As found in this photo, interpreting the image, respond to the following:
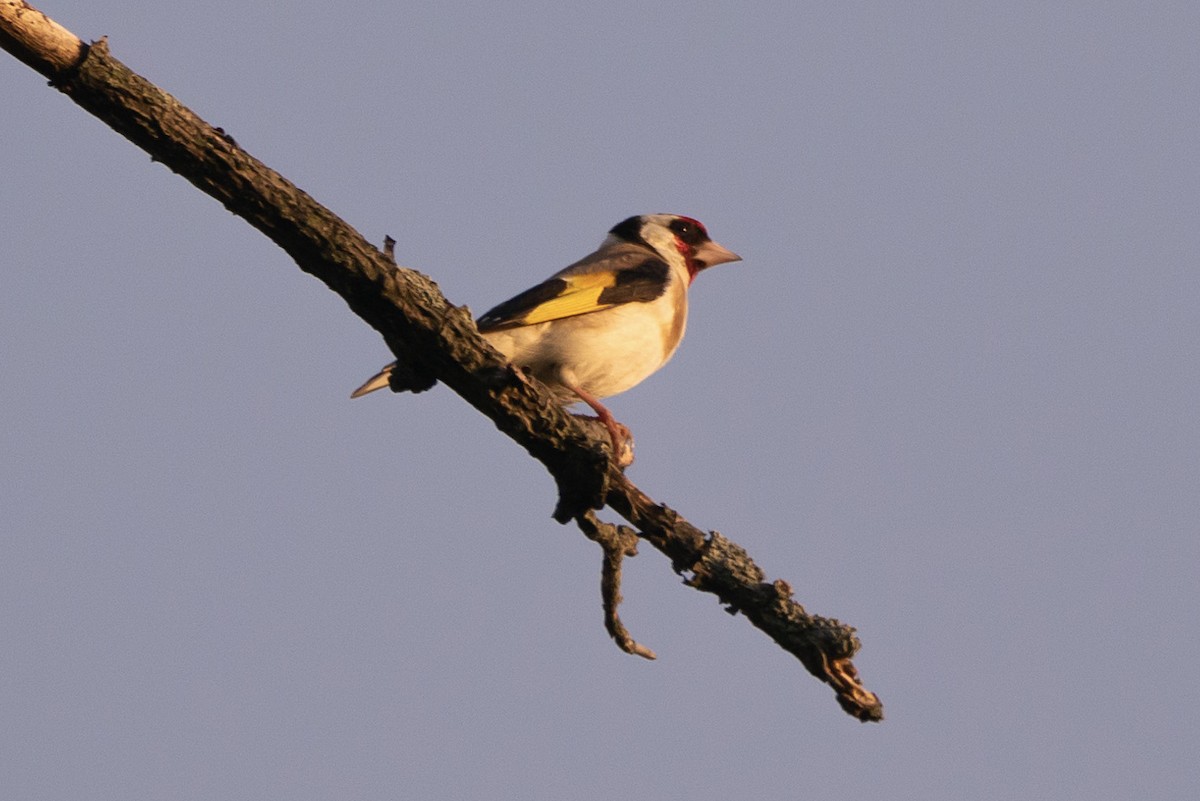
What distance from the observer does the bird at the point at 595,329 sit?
6.94 meters

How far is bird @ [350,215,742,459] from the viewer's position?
6.94 m

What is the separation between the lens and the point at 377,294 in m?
4.23

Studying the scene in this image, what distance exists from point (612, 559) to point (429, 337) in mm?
1100

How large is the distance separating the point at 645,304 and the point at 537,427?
9.55 ft

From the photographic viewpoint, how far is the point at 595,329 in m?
7.06

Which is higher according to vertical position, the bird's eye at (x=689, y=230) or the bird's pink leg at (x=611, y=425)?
the bird's eye at (x=689, y=230)

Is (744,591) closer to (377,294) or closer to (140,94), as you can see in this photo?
(377,294)

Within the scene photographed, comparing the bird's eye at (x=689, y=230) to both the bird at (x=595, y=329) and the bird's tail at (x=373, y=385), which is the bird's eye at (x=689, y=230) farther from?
the bird's tail at (x=373, y=385)

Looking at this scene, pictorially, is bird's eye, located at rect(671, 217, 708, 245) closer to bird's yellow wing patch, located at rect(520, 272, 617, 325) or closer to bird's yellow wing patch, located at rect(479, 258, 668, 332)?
bird's yellow wing patch, located at rect(479, 258, 668, 332)

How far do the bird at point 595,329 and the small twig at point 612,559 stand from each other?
56.6 inches

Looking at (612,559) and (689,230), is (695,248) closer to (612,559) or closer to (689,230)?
(689,230)

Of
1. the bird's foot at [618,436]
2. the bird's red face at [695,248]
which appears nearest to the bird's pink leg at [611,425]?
the bird's foot at [618,436]

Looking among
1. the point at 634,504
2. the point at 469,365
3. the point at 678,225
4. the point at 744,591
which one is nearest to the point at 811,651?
the point at 744,591

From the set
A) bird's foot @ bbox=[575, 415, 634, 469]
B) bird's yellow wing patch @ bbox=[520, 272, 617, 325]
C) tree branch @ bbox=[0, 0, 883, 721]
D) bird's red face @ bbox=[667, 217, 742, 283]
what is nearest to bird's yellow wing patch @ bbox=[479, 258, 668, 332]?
bird's yellow wing patch @ bbox=[520, 272, 617, 325]
